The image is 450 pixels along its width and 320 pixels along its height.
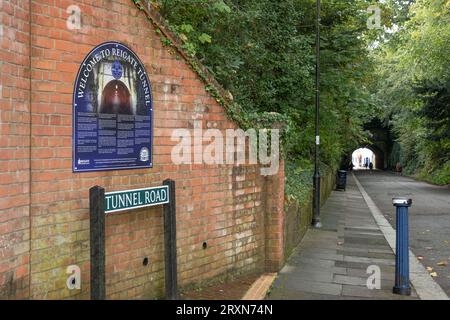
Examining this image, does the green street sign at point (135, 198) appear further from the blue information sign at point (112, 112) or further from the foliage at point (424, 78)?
the foliage at point (424, 78)

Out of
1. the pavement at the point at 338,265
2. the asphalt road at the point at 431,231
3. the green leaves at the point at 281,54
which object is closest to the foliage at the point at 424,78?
the asphalt road at the point at 431,231

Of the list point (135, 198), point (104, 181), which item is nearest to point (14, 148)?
point (104, 181)

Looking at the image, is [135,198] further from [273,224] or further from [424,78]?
[424,78]

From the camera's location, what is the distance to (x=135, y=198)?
471cm

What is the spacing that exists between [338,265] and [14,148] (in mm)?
5869

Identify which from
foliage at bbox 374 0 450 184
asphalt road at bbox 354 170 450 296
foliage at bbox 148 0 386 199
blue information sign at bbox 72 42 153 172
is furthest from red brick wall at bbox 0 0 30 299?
foliage at bbox 374 0 450 184

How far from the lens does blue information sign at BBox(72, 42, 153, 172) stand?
4.38m

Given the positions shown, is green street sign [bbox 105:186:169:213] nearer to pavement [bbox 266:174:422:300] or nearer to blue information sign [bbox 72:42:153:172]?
blue information sign [bbox 72:42:153:172]

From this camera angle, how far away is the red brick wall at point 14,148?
3.62 m

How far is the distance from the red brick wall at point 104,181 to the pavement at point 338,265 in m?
0.89

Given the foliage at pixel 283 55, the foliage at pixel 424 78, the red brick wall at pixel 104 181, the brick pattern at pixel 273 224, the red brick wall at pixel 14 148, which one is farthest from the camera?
the foliage at pixel 424 78

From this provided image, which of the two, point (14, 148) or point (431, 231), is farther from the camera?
point (431, 231)

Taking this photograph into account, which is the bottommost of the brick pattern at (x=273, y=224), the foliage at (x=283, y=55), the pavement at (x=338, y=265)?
the pavement at (x=338, y=265)

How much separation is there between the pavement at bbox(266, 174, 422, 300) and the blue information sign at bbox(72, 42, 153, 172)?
263 cm
